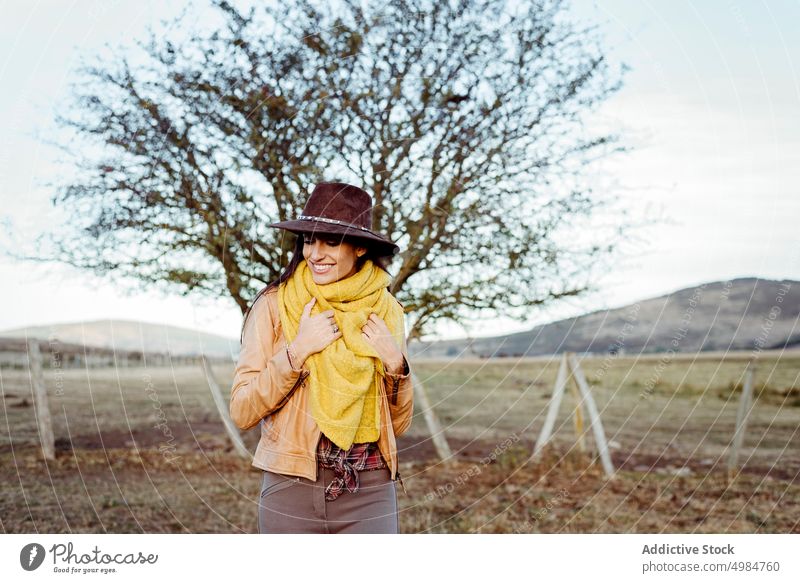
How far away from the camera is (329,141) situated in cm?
604

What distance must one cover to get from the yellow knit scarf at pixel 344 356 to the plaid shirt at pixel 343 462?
0.04 m

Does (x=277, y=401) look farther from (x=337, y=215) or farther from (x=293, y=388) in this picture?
(x=337, y=215)

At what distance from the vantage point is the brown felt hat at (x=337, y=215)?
317cm

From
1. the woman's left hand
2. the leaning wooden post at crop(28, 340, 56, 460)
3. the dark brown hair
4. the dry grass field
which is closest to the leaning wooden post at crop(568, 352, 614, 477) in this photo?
the dry grass field

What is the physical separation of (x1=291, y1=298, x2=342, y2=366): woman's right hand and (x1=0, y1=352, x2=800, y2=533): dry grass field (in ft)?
12.7

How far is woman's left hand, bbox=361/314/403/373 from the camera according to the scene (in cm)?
315

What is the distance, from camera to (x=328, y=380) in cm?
319

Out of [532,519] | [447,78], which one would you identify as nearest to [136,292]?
[447,78]

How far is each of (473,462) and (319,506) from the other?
21.6 ft

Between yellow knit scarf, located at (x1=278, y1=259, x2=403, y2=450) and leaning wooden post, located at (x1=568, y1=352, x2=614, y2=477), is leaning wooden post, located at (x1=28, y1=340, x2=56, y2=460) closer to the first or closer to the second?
leaning wooden post, located at (x1=568, y1=352, x2=614, y2=477)

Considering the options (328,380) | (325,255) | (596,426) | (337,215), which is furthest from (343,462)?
(596,426)

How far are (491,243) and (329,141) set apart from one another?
4.59 feet

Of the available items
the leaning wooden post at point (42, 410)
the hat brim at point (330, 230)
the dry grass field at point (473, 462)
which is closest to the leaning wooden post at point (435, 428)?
the dry grass field at point (473, 462)
